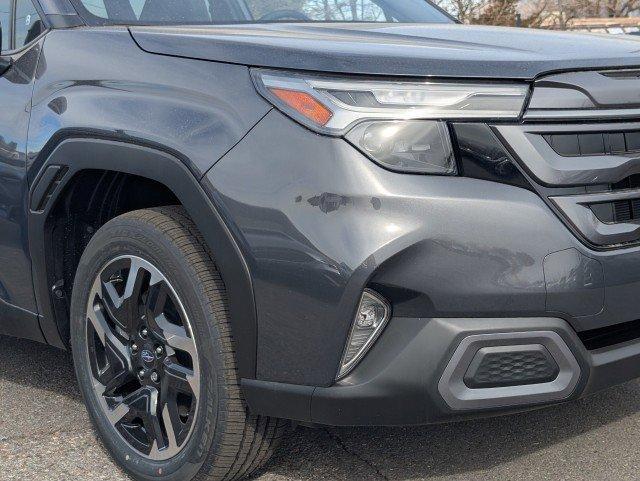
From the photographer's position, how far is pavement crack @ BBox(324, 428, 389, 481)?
2855 millimetres

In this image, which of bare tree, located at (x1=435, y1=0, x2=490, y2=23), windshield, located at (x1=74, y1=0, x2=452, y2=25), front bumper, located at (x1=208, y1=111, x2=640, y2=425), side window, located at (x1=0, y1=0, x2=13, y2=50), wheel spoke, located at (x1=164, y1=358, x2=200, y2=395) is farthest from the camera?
bare tree, located at (x1=435, y1=0, x2=490, y2=23)

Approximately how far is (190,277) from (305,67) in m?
0.62

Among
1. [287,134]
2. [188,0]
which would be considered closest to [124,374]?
[287,134]

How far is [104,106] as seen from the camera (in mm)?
2752

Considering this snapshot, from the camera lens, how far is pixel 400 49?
2.47 metres

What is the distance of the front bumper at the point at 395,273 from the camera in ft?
7.35

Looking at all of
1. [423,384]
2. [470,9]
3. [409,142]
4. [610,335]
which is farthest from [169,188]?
[470,9]

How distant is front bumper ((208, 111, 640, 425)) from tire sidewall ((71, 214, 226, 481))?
0.18 meters

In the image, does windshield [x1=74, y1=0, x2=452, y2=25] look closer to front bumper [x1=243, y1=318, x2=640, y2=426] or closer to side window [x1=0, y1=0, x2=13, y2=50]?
side window [x1=0, y1=0, x2=13, y2=50]

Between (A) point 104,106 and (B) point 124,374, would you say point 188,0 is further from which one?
(B) point 124,374

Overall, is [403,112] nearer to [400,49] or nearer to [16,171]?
[400,49]

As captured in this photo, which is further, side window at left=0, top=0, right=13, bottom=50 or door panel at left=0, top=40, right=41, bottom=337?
side window at left=0, top=0, right=13, bottom=50

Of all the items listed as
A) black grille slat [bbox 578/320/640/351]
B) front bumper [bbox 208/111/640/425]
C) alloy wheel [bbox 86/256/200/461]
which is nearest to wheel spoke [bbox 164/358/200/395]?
alloy wheel [bbox 86/256/200/461]

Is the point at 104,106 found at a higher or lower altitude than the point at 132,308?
higher
